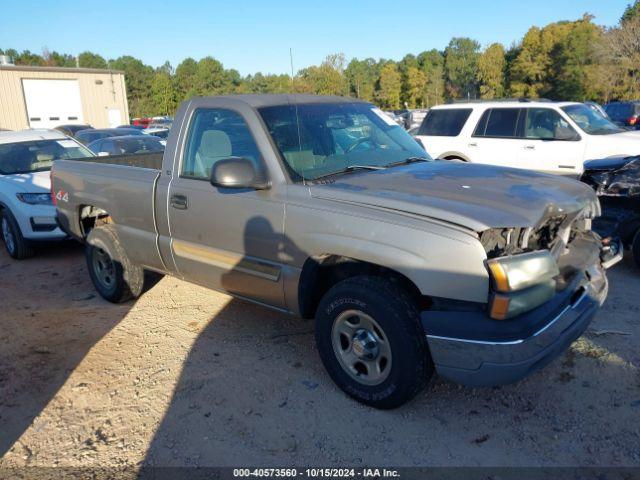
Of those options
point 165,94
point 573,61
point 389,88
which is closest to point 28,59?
point 165,94

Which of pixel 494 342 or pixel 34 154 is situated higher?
pixel 34 154

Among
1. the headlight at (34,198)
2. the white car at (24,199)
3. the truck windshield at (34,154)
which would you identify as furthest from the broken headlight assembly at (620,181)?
the truck windshield at (34,154)

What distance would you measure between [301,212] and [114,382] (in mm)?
1946

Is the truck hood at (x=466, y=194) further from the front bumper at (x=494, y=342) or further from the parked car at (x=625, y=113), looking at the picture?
the parked car at (x=625, y=113)

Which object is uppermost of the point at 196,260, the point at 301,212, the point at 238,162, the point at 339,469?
the point at 238,162

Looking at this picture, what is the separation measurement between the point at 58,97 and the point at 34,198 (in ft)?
119

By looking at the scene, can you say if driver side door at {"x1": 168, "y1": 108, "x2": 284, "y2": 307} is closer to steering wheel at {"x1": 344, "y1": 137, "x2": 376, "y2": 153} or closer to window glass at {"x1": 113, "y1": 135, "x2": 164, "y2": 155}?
→ steering wheel at {"x1": 344, "y1": 137, "x2": 376, "y2": 153}

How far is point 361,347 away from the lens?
3227 millimetres

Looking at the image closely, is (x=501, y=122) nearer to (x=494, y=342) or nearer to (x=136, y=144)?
(x=494, y=342)

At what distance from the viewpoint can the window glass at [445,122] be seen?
32.3ft

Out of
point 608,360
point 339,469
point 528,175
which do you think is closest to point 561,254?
point 528,175

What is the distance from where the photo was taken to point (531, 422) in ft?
10.2

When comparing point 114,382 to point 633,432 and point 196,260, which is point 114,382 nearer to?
point 196,260

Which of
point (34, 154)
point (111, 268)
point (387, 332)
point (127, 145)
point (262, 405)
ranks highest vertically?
point (34, 154)
